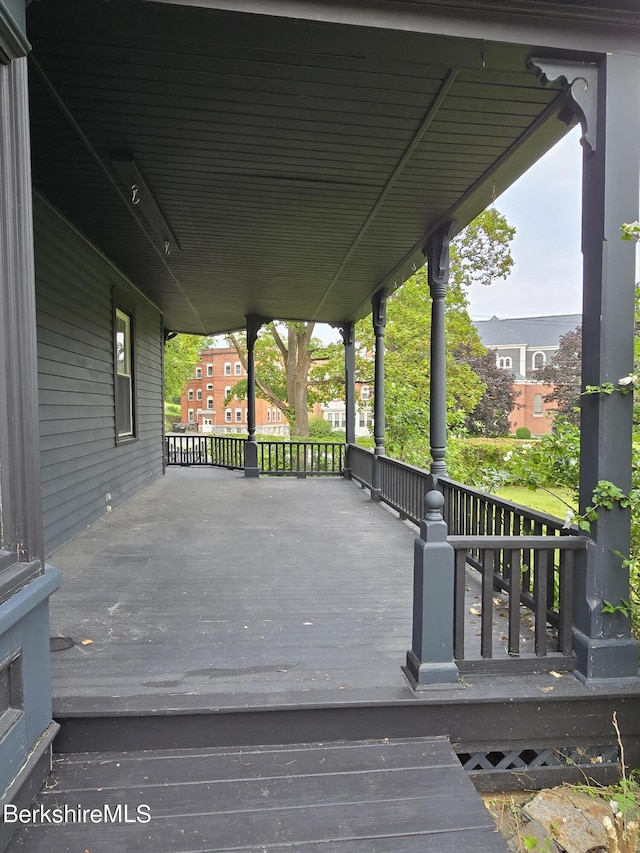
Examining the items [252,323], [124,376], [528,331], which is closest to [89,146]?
[124,376]

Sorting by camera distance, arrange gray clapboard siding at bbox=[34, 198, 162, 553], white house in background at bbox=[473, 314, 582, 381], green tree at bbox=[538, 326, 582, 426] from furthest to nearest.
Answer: white house in background at bbox=[473, 314, 582, 381] < green tree at bbox=[538, 326, 582, 426] < gray clapboard siding at bbox=[34, 198, 162, 553]

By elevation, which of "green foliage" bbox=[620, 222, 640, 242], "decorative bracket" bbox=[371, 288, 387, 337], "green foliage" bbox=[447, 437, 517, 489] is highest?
"decorative bracket" bbox=[371, 288, 387, 337]

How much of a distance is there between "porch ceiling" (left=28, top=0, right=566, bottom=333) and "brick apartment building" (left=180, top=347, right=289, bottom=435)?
131ft

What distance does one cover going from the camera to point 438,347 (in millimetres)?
4812

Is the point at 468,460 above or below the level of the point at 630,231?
below

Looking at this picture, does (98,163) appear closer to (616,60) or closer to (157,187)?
(157,187)

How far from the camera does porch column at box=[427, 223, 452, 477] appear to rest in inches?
181

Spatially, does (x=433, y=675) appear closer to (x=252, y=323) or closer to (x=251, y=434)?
(x=251, y=434)

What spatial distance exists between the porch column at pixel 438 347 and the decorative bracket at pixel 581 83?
2.31 metres

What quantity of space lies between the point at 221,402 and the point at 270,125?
44.6 meters

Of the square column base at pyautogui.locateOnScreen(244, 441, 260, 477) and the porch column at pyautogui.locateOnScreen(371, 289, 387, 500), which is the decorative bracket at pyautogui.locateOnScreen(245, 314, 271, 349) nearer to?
the square column base at pyautogui.locateOnScreen(244, 441, 260, 477)

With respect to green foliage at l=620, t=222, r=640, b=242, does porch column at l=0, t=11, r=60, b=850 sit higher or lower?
lower

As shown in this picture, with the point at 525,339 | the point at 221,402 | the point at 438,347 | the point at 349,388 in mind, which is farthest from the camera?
the point at 221,402

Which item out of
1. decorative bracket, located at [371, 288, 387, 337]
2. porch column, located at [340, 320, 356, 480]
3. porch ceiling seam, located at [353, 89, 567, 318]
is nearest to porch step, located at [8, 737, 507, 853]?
porch ceiling seam, located at [353, 89, 567, 318]
